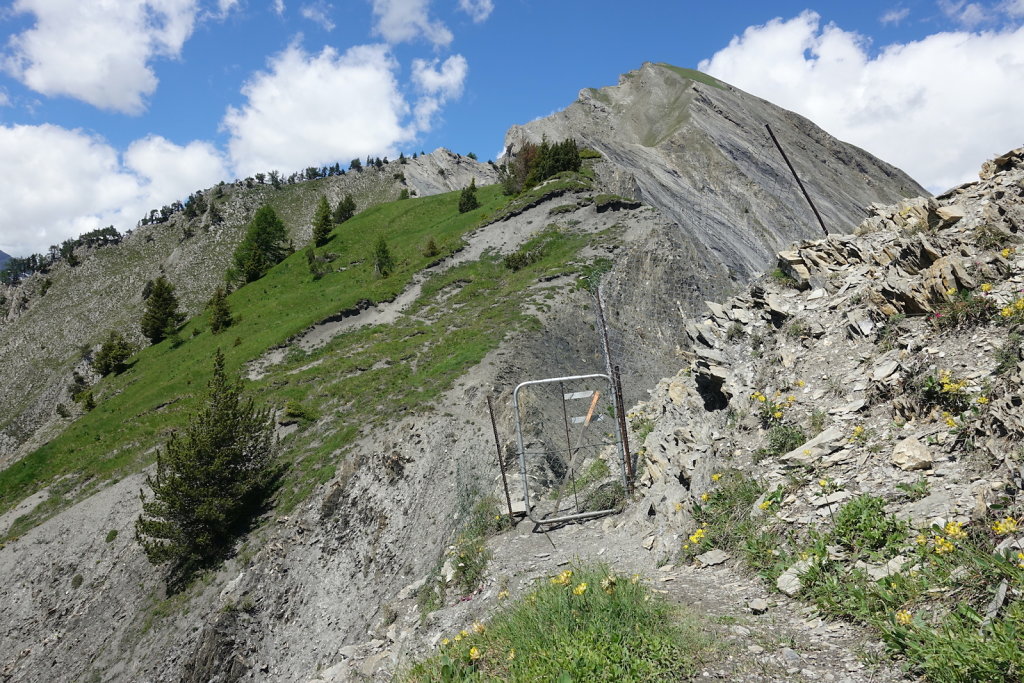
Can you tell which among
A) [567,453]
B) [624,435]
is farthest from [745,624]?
[567,453]

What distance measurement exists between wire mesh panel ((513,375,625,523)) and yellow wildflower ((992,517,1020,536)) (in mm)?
7485

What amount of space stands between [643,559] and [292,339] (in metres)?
33.1

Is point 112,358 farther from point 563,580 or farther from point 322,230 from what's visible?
point 563,580

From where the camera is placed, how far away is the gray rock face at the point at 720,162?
5291cm

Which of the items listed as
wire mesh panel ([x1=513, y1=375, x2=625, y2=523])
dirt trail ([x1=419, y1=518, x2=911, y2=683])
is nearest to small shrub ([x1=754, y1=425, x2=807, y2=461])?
dirt trail ([x1=419, y1=518, x2=911, y2=683])

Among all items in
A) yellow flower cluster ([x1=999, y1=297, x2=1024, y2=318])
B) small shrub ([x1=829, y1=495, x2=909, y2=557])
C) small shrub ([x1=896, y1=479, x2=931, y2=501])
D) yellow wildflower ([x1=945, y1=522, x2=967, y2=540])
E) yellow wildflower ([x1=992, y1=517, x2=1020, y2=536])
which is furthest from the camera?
yellow flower cluster ([x1=999, y1=297, x2=1024, y2=318])

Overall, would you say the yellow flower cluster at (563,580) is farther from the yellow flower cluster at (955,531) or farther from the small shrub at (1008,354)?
the small shrub at (1008,354)

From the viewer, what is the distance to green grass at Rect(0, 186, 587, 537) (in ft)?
80.4

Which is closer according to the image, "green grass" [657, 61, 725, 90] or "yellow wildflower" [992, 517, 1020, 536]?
"yellow wildflower" [992, 517, 1020, 536]

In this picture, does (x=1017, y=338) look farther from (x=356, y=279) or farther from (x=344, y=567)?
(x=356, y=279)

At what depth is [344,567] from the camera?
54.6ft

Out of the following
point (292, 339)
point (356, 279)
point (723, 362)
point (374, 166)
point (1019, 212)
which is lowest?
point (723, 362)

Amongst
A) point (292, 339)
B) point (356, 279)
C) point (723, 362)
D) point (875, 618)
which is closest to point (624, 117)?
point (356, 279)

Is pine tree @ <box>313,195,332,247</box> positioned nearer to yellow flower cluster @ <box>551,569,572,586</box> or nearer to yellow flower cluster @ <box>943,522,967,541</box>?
yellow flower cluster @ <box>551,569,572,586</box>
